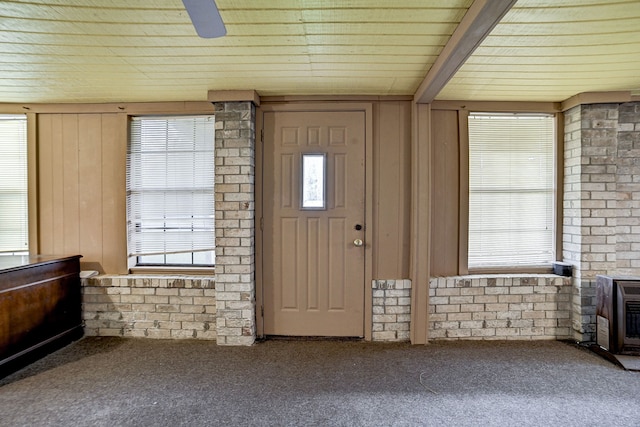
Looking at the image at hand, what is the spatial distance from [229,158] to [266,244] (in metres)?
0.92

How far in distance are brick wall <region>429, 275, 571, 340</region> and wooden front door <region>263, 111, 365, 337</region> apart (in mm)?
828

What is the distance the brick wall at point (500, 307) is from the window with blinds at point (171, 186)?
7.98 feet

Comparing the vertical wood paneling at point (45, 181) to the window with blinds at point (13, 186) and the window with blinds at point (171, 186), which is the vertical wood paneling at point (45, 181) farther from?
the window with blinds at point (171, 186)

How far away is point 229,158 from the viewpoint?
3.10m

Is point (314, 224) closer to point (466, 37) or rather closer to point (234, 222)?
point (234, 222)

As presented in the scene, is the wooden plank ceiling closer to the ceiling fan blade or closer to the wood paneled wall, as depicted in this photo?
the ceiling fan blade

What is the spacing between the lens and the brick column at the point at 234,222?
3092 millimetres

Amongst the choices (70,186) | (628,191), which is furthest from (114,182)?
(628,191)

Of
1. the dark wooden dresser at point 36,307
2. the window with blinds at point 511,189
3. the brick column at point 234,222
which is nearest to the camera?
the dark wooden dresser at point 36,307

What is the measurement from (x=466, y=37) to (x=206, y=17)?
1.45 m

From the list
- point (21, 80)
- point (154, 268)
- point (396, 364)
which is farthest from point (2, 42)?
point (396, 364)

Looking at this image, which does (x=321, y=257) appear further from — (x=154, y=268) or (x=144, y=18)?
(x=144, y=18)

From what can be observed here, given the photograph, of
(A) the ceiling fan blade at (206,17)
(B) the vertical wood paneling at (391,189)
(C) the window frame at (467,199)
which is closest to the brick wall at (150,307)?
(B) the vertical wood paneling at (391,189)

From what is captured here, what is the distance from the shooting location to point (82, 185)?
11.1 feet
